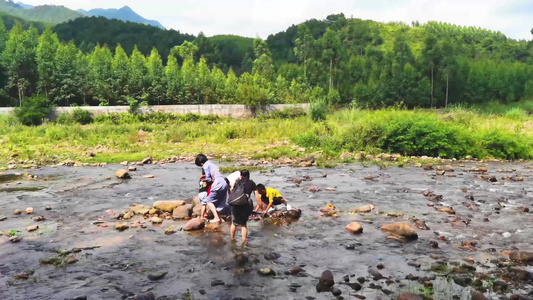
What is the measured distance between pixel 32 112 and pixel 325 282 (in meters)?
34.4

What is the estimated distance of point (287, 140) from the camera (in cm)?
2605

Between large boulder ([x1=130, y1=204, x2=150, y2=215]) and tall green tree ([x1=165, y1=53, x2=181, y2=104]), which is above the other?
tall green tree ([x1=165, y1=53, x2=181, y2=104])

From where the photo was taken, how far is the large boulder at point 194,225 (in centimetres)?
973

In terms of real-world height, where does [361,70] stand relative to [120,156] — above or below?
above

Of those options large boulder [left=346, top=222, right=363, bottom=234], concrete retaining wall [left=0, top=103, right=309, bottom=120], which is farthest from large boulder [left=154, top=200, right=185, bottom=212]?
concrete retaining wall [left=0, top=103, right=309, bottom=120]

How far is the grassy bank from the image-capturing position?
21.5m

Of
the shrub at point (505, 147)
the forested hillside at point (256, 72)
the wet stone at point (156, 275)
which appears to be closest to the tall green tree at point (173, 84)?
the forested hillside at point (256, 72)

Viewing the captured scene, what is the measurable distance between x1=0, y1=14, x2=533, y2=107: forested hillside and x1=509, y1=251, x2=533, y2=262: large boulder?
Result: 31.7 metres

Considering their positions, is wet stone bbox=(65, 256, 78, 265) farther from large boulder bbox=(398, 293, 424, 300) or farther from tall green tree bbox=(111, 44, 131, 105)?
tall green tree bbox=(111, 44, 131, 105)

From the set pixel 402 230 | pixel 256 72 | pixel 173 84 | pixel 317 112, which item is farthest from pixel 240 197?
pixel 256 72

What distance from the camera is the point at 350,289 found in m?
6.62

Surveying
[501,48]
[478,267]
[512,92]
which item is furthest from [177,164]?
[501,48]

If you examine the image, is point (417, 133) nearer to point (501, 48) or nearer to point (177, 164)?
point (177, 164)

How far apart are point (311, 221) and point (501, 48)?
5138 inches
